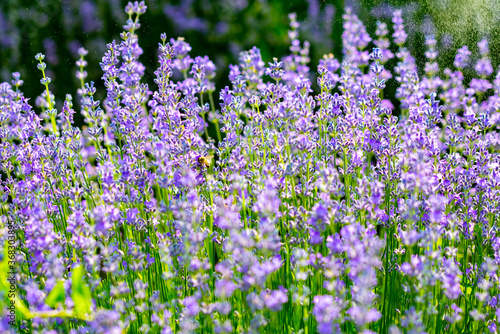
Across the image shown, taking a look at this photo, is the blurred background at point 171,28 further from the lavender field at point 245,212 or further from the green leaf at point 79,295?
the green leaf at point 79,295

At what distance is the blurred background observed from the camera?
211 inches

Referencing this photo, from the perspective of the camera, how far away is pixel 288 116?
228 centimetres

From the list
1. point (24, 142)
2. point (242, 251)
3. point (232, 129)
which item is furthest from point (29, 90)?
point (242, 251)

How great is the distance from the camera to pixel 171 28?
541 centimetres

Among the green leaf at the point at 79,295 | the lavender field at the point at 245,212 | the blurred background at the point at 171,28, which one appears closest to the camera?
the green leaf at the point at 79,295

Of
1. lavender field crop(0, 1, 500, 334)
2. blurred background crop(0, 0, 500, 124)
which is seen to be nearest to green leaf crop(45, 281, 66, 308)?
lavender field crop(0, 1, 500, 334)

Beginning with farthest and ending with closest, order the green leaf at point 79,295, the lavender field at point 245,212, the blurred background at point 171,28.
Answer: the blurred background at point 171,28 < the lavender field at point 245,212 < the green leaf at point 79,295

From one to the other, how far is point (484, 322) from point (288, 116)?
1.12m

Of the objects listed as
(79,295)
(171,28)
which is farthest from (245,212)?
(171,28)

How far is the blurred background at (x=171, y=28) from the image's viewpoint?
5359 mm

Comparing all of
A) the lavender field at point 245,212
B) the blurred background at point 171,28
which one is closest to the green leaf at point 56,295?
the lavender field at point 245,212

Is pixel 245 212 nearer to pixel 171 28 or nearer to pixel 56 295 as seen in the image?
pixel 56 295

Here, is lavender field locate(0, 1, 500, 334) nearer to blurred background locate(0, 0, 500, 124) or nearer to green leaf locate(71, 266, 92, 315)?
green leaf locate(71, 266, 92, 315)

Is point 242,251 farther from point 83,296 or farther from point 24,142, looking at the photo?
point 24,142
